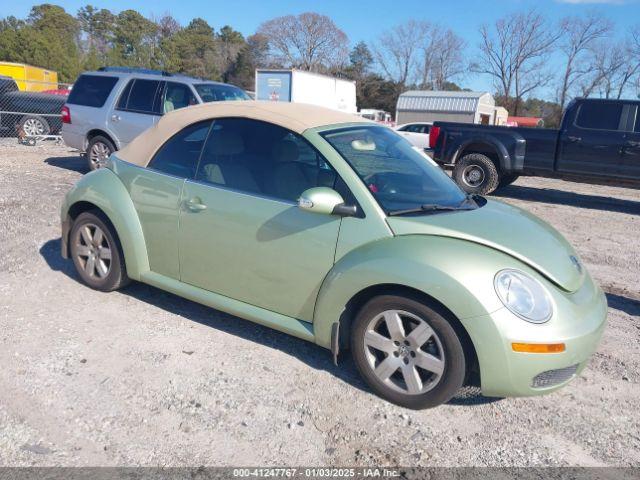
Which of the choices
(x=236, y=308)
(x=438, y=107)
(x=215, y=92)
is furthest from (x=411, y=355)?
(x=438, y=107)

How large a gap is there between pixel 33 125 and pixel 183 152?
14.0 m

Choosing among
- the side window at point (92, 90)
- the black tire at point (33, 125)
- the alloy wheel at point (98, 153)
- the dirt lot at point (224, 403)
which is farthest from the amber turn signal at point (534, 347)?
the black tire at point (33, 125)

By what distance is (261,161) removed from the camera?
3887mm

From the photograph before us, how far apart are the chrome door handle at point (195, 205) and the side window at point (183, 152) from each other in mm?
231

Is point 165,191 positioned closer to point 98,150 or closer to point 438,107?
point 98,150

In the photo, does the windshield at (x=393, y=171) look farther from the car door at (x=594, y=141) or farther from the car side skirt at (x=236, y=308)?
the car door at (x=594, y=141)

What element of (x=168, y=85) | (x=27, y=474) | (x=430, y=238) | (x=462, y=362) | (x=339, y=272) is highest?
(x=168, y=85)

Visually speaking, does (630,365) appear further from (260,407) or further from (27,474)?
(27,474)

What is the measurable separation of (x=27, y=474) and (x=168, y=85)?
839 centimetres

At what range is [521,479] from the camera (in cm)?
276

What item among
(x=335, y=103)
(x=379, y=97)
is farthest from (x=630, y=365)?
(x=379, y=97)

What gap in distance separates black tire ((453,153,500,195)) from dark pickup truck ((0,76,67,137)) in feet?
38.8

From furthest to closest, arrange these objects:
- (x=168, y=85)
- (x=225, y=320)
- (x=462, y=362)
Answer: (x=168, y=85)
(x=225, y=320)
(x=462, y=362)

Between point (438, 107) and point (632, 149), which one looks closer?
point (632, 149)
